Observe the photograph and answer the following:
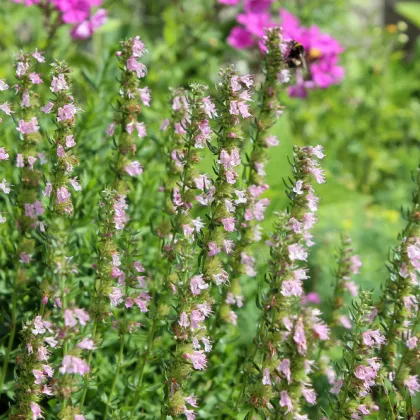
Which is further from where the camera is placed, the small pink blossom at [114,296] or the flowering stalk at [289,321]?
the small pink blossom at [114,296]

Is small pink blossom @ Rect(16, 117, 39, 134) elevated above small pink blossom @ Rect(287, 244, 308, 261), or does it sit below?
above

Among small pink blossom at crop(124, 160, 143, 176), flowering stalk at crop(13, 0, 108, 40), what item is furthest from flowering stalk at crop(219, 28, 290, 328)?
flowering stalk at crop(13, 0, 108, 40)

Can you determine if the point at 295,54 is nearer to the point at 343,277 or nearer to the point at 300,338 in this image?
the point at 343,277

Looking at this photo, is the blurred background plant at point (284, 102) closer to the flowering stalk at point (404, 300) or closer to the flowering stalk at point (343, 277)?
Result: the flowering stalk at point (343, 277)

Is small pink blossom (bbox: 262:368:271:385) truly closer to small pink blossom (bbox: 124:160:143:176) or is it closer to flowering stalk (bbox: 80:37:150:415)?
flowering stalk (bbox: 80:37:150:415)

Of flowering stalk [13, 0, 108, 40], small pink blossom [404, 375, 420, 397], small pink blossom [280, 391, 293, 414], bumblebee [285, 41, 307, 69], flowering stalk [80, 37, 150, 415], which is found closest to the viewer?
small pink blossom [280, 391, 293, 414]

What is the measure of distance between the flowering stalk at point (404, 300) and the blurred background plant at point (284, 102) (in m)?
0.36

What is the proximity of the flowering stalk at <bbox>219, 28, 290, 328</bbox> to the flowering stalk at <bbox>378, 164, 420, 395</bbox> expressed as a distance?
0.33 m

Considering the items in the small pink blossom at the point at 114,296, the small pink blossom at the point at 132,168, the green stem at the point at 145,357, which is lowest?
the green stem at the point at 145,357

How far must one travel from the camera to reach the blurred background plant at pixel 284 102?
8.67 ft

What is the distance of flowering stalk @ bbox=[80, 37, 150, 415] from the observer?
161 centimetres

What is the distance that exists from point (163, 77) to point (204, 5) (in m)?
0.75

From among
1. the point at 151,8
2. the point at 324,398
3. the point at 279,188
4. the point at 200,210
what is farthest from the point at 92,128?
the point at 151,8

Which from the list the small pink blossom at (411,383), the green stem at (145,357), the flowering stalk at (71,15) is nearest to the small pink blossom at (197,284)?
the green stem at (145,357)
